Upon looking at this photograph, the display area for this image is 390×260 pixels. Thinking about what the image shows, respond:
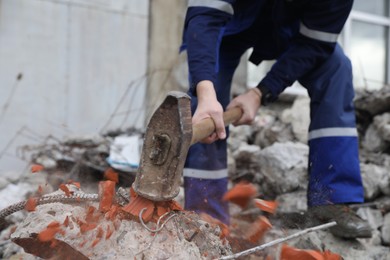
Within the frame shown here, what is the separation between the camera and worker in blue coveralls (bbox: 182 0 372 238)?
7.19ft

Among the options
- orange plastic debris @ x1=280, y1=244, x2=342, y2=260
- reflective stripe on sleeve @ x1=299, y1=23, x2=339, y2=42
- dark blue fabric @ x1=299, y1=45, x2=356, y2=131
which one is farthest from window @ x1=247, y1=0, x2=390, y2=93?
orange plastic debris @ x1=280, y1=244, x2=342, y2=260

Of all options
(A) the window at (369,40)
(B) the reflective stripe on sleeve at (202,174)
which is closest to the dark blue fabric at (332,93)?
(B) the reflective stripe on sleeve at (202,174)

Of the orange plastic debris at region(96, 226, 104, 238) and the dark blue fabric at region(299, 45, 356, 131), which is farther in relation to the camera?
the dark blue fabric at region(299, 45, 356, 131)

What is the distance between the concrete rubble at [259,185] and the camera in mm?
1450

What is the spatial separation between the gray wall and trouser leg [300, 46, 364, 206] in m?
2.21

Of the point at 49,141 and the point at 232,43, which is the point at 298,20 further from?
the point at 49,141

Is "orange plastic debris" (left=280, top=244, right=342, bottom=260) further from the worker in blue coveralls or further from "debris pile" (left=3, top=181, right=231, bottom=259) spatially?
the worker in blue coveralls

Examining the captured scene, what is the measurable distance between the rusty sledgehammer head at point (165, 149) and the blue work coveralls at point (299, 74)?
25.7 inches

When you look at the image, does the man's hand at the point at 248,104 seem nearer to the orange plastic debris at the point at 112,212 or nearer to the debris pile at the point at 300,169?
the debris pile at the point at 300,169

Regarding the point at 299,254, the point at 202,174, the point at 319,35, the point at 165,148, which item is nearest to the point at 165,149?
the point at 165,148

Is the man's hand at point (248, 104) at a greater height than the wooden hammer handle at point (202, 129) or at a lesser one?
lesser

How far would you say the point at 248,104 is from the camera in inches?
91.2

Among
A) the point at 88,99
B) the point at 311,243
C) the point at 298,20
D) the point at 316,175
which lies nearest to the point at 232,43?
the point at 298,20

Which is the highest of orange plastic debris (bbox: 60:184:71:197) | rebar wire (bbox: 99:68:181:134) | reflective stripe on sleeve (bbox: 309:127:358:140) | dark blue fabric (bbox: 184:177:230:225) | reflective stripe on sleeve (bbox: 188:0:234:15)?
reflective stripe on sleeve (bbox: 188:0:234:15)
